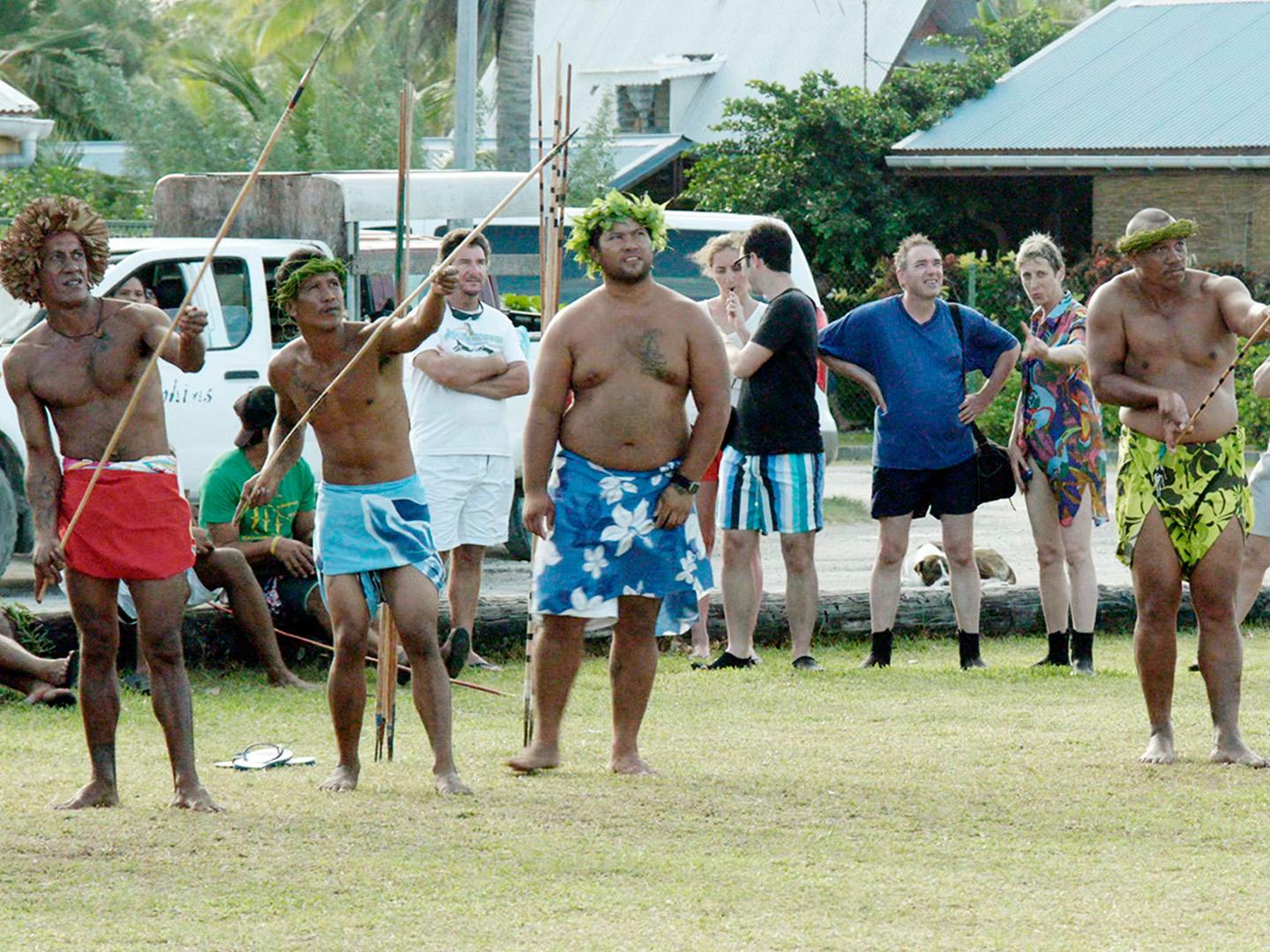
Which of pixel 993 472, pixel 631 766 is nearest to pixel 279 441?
pixel 631 766

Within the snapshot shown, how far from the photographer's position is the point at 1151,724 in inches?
290

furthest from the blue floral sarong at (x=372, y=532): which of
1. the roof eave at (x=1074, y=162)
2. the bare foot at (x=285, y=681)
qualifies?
the roof eave at (x=1074, y=162)

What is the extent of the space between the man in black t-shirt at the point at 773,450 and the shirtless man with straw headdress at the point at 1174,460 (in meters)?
2.43

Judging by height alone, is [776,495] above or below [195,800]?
above

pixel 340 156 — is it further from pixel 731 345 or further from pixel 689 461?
pixel 689 461

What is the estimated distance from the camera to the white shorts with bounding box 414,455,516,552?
9547 mm

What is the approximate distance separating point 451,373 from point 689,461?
268 centimetres

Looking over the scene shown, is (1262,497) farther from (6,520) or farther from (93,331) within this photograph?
(6,520)

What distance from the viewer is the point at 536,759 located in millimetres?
7184

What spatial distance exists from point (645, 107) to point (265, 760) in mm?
30287

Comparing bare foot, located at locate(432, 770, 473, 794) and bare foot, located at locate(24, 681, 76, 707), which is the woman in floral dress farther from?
bare foot, located at locate(24, 681, 76, 707)

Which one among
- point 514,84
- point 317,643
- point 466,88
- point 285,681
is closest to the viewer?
point 285,681

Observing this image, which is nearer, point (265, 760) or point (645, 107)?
point (265, 760)

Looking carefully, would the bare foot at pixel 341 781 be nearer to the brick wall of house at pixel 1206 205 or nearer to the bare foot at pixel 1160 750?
the bare foot at pixel 1160 750
